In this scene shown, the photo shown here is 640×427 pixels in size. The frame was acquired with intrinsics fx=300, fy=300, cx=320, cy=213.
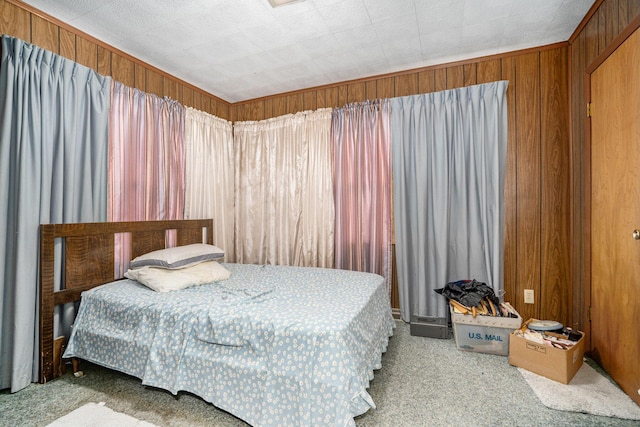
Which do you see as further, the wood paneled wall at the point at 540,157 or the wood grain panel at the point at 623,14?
the wood paneled wall at the point at 540,157

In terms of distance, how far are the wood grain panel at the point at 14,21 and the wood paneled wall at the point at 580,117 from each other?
12.8ft

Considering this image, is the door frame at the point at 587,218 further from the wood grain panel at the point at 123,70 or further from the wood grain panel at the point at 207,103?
the wood grain panel at the point at 123,70

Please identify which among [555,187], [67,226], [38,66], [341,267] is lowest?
[341,267]

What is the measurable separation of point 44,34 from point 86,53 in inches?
10.8

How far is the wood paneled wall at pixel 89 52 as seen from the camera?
2000mm

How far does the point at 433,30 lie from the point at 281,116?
72.8 inches

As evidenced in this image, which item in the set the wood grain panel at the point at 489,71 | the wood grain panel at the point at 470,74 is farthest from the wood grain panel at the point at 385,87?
the wood grain panel at the point at 489,71

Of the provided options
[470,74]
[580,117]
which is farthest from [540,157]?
[470,74]

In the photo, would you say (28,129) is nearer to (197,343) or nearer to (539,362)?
(197,343)

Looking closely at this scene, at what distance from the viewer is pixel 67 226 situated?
2057 millimetres

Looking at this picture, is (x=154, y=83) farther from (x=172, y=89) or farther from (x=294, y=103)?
(x=294, y=103)

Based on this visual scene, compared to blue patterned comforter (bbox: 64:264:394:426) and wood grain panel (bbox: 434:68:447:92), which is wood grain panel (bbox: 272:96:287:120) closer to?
wood grain panel (bbox: 434:68:447:92)

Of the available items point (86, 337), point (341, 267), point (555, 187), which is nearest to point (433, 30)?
point (555, 187)

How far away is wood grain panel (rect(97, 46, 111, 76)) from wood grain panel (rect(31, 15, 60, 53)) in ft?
0.96
